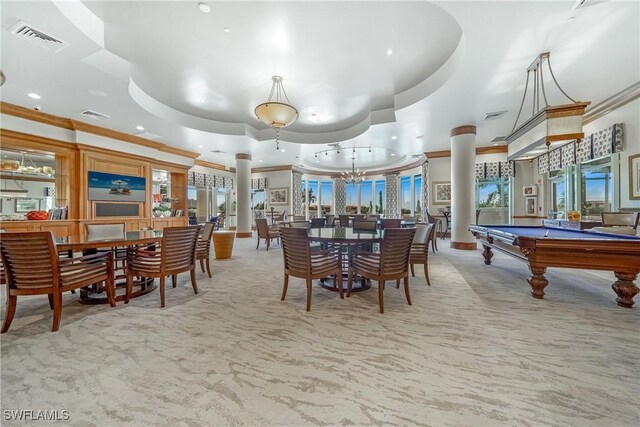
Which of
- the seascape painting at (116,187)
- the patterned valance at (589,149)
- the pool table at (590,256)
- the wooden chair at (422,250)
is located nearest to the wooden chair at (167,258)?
the wooden chair at (422,250)

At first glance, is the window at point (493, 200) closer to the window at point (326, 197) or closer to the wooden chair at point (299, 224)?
the window at point (326, 197)

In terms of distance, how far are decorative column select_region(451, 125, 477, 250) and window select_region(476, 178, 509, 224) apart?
3001mm

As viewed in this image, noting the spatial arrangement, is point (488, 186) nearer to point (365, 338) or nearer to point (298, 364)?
point (365, 338)

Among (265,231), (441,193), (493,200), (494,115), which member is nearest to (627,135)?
(494,115)

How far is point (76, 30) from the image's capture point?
2.80m

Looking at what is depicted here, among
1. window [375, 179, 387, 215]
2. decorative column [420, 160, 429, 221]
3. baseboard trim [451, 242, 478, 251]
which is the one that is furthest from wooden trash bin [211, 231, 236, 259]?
window [375, 179, 387, 215]

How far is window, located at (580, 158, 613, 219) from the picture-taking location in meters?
5.23

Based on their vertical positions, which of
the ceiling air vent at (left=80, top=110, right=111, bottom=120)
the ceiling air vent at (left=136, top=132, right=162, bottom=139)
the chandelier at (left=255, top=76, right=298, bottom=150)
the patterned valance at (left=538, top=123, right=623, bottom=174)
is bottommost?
the patterned valance at (left=538, top=123, right=623, bottom=174)

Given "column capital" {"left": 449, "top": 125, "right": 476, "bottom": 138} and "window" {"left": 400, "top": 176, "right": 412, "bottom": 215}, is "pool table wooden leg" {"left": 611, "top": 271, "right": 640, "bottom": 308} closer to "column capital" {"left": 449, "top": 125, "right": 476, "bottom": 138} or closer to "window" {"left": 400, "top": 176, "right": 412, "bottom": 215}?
"column capital" {"left": 449, "top": 125, "right": 476, "bottom": 138}

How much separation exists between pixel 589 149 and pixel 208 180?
1214cm

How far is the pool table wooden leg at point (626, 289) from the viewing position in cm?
269

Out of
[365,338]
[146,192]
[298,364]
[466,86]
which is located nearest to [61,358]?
[298,364]

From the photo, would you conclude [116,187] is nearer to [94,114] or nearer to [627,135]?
[94,114]

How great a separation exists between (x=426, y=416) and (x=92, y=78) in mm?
5980
